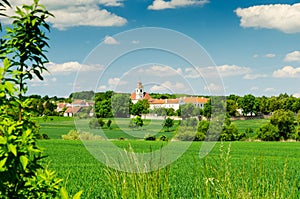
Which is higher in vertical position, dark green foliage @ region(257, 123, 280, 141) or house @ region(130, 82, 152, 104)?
house @ region(130, 82, 152, 104)

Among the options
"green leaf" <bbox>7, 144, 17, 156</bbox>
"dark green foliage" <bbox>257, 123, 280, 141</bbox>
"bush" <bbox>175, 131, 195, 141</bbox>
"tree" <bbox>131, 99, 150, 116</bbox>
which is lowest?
"dark green foliage" <bbox>257, 123, 280, 141</bbox>

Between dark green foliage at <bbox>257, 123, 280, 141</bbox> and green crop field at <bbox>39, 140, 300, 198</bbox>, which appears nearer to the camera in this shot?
green crop field at <bbox>39, 140, 300, 198</bbox>

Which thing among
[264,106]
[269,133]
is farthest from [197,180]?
[264,106]

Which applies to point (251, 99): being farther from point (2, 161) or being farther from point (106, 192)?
point (2, 161)

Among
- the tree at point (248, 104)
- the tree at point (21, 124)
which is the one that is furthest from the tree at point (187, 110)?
the tree at point (248, 104)

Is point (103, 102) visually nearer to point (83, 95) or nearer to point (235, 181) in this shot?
point (83, 95)

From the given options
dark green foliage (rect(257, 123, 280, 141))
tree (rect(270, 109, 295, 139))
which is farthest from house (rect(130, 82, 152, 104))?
tree (rect(270, 109, 295, 139))

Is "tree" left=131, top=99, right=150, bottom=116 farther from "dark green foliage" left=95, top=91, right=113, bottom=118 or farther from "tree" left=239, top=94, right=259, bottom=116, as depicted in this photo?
"tree" left=239, top=94, right=259, bottom=116

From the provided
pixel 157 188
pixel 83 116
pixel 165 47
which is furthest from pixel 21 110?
pixel 83 116

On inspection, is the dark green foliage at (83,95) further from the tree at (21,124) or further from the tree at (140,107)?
the tree at (21,124)

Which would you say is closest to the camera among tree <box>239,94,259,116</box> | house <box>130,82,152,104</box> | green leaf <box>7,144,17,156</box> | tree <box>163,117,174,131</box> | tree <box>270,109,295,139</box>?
green leaf <box>7,144,17,156</box>

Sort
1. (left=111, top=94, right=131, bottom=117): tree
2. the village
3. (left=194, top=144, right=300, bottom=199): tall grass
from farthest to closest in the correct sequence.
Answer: (left=111, top=94, right=131, bottom=117): tree, the village, (left=194, top=144, right=300, bottom=199): tall grass

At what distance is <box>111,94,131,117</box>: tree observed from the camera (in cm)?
1506

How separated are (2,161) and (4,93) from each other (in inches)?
17.3
